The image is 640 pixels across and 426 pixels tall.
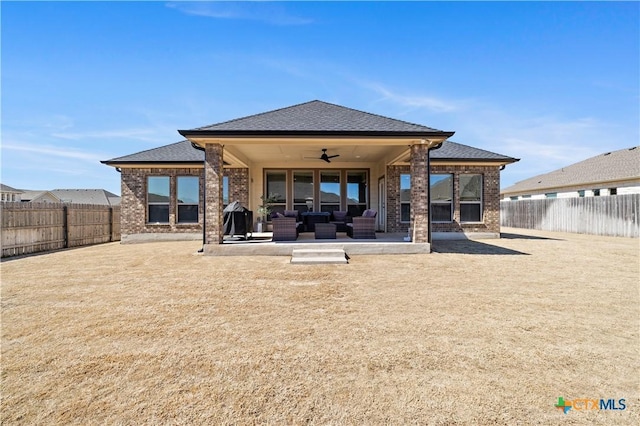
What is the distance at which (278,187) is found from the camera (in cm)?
1347

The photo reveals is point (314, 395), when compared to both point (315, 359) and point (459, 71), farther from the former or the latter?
point (459, 71)

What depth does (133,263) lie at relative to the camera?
24.4 feet

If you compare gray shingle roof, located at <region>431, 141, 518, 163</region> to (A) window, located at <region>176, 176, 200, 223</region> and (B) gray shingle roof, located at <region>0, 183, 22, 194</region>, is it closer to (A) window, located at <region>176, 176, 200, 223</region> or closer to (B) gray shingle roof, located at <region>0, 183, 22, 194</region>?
(A) window, located at <region>176, 176, 200, 223</region>

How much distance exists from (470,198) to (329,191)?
5.96 metres

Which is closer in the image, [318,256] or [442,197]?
[318,256]

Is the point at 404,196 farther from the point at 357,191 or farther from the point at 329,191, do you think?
the point at 329,191

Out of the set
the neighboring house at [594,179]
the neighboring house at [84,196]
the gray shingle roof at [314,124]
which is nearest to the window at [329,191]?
the gray shingle roof at [314,124]

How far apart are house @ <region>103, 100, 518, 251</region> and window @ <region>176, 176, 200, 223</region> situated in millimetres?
41

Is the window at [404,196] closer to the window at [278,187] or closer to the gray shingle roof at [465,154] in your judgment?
the gray shingle roof at [465,154]

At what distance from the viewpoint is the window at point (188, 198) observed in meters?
12.1

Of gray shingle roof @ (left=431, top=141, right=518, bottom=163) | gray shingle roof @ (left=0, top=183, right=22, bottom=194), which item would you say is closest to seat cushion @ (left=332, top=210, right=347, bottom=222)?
gray shingle roof @ (left=431, top=141, right=518, bottom=163)

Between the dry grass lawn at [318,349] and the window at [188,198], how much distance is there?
638 centimetres

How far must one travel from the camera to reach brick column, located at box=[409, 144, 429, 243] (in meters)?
8.41

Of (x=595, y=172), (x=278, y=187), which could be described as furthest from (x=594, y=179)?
(x=278, y=187)
